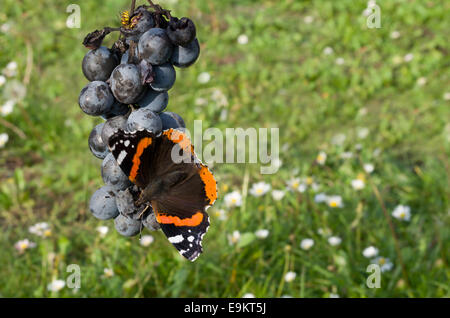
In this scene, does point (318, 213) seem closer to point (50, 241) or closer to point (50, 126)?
point (50, 241)

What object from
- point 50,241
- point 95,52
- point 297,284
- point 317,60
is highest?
point 317,60

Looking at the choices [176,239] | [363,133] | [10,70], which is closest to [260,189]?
[363,133]

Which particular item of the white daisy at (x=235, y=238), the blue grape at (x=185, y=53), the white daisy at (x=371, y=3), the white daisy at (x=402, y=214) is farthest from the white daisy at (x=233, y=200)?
the white daisy at (x=371, y=3)

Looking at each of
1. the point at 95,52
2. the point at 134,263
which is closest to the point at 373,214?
the point at 134,263

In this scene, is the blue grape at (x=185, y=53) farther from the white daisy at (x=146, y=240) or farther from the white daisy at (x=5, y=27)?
the white daisy at (x=5, y=27)

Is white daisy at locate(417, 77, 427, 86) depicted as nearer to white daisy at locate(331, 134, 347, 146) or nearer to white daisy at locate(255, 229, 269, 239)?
white daisy at locate(331, 134, 347, 146)

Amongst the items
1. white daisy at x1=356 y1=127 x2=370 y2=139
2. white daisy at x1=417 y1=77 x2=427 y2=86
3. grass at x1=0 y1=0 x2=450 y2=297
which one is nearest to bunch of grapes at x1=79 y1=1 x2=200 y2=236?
grass at x1=0 y1=0 x2=450 y2=297
